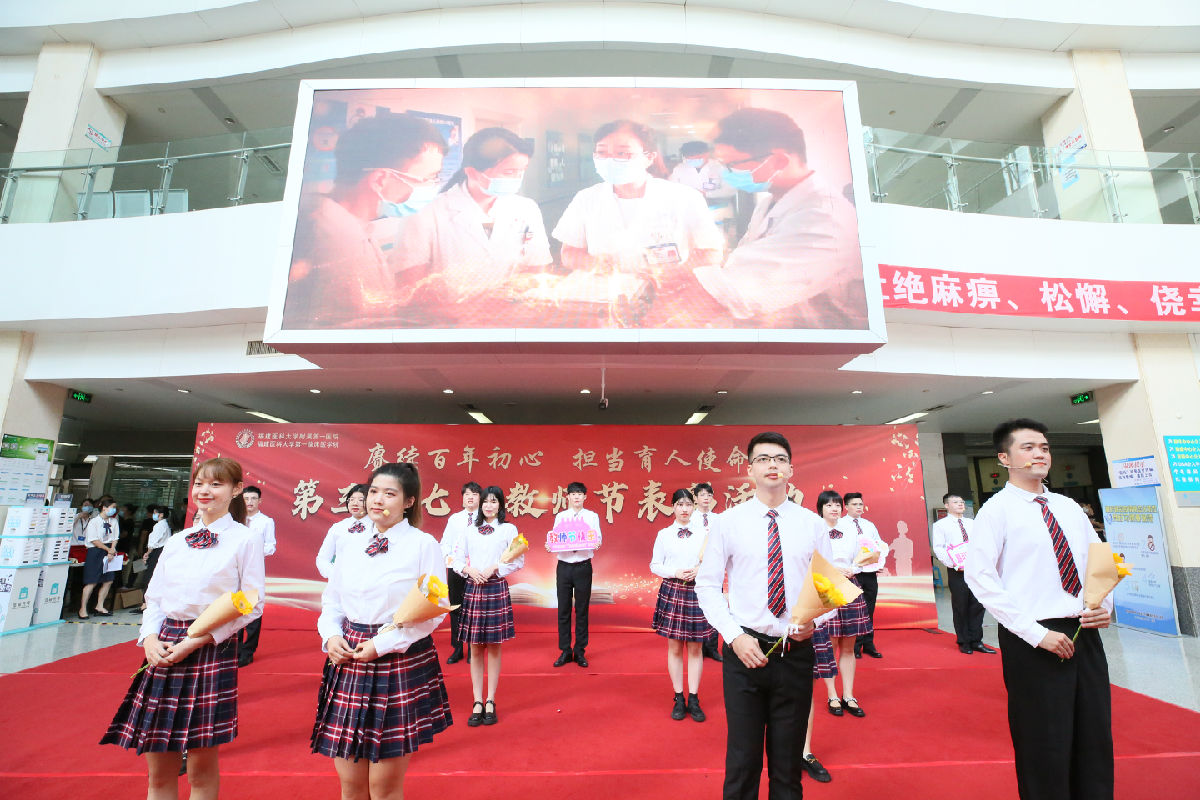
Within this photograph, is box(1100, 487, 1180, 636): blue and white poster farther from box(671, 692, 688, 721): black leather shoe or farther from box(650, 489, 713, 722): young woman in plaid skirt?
box(671, 692, 688, 721): black leather shoe

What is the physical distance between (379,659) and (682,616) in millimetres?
2179

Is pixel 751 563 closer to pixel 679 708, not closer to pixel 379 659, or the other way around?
pixel 379 659

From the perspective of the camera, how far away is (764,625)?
1.83 meters

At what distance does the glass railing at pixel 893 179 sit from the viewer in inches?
242

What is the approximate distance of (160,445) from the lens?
35.7ft

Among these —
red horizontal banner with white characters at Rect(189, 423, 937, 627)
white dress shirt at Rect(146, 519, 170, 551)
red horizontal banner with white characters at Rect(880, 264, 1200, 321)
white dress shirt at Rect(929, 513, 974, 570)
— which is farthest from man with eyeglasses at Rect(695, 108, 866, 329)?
white dress shirt at Rect(146, 519, 170, 551)

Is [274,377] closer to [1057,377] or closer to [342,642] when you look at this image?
[342,642]

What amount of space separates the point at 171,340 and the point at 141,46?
172 inches

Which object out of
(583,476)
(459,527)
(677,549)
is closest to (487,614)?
(459,527)

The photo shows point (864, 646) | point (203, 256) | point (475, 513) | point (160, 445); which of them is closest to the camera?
point (475, 513)

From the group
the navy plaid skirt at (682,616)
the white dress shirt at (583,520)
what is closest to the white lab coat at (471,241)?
the white dress shirt at (583,520)

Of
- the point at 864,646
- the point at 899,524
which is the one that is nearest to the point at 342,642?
the point at 864,646

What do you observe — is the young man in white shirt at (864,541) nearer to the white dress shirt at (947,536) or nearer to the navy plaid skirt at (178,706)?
the white dress shirt at (947,536)

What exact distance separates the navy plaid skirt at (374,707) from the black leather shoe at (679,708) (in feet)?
6.28
